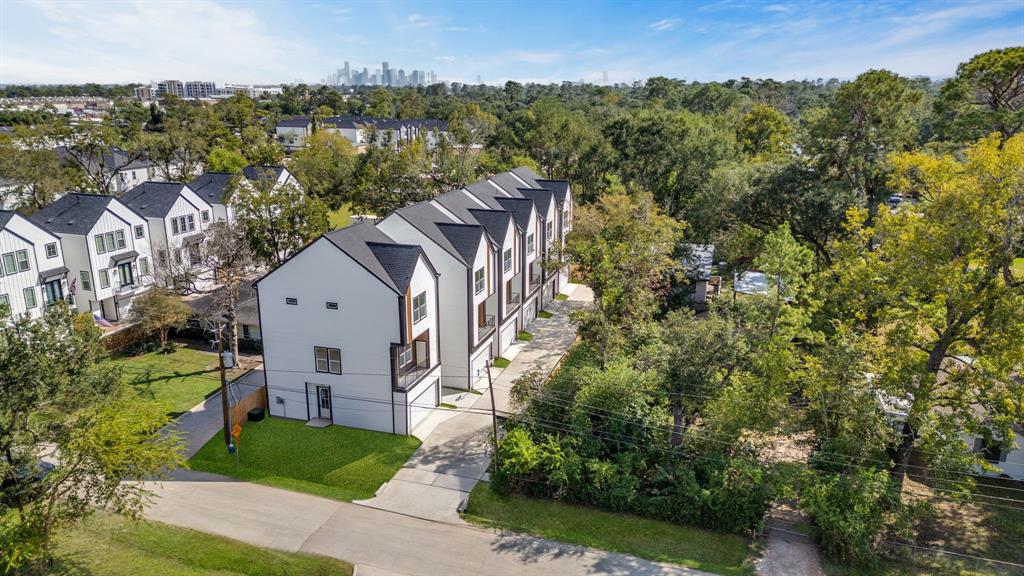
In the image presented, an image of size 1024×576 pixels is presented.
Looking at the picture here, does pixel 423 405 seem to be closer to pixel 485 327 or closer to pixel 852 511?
pixel 485 327

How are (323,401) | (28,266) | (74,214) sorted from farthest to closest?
(74,214) → (28,266) → (323,401)

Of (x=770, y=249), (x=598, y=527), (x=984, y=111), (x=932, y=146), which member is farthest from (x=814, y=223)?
(x=598, y=527)

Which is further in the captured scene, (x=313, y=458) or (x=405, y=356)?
(x=405, y=356)

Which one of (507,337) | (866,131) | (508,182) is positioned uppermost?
(866,131)

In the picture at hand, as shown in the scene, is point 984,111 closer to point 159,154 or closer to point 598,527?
point 598,527

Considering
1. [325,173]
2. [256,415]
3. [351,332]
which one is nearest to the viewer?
[351,332]

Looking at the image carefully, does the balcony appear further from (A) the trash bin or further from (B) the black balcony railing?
(A) the trash bin

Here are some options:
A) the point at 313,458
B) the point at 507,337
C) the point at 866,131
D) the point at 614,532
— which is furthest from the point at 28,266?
the point at 866,131

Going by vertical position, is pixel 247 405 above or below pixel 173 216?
below

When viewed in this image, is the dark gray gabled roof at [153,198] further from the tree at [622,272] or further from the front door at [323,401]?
the tree at [622,272]
